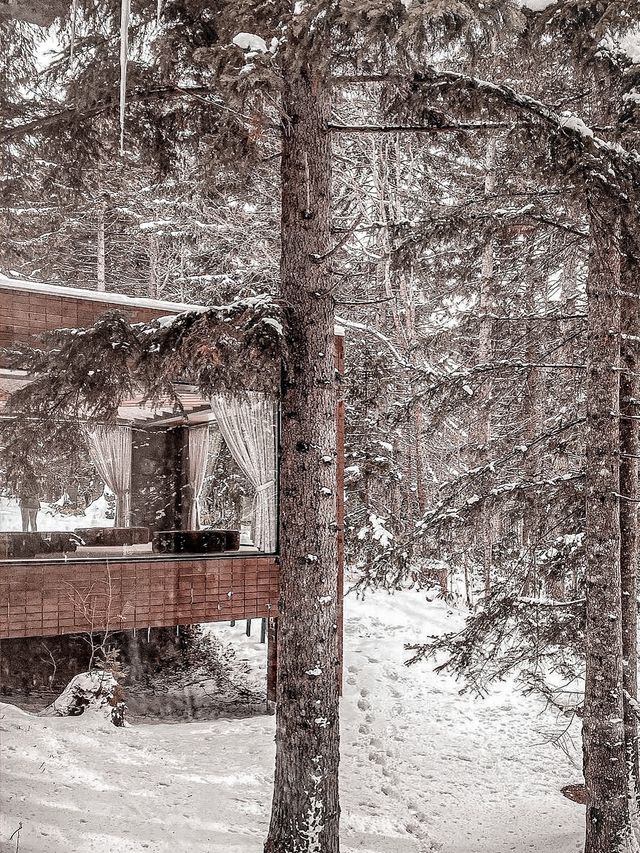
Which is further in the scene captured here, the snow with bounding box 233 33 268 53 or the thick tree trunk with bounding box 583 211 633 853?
the thick tree trunk with bounding box 583 211 633 853

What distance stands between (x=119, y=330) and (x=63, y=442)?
102 cm

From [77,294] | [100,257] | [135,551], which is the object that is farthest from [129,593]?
[100,257]

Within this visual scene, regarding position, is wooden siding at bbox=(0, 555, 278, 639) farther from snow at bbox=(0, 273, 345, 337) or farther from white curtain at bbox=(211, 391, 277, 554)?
snow at bbox=(0, 273, 345, 337)

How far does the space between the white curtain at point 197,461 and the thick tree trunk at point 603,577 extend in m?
3.88

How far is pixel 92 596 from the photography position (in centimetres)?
587

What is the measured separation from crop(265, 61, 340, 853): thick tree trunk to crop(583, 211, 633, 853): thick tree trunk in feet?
5.82

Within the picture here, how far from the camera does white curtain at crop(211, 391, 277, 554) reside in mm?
6906

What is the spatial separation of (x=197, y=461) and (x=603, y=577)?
14.7ft

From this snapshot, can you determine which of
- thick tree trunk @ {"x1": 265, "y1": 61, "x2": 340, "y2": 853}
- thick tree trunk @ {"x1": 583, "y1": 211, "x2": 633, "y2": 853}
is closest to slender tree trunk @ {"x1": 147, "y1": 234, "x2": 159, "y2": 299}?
thick tree trunk @ {"x1": 265, "y1": 61, "x2": 340, "y2": 853}

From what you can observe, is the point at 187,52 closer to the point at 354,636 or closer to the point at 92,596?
the point at 92,596

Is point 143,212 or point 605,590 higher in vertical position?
point 143,212

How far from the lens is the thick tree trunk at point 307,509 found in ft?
12.8

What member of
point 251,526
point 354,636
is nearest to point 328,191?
point 251,526

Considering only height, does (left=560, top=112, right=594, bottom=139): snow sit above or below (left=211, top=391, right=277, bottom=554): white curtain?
above
